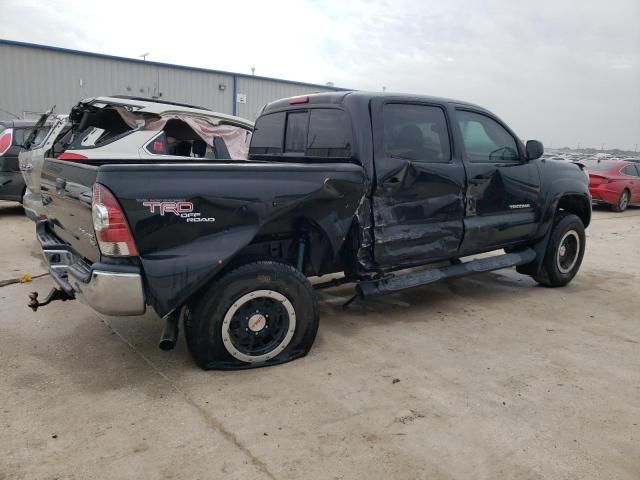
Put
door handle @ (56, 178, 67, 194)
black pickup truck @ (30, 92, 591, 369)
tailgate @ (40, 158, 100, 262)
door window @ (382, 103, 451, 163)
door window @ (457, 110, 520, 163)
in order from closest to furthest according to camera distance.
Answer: black pickup truck @ (30, 92, 591, 369)
tailgate @ (40, 158, 100, 262)
door handle @ (56, 178, 67, 194)
door window @ (382, 103, 451, 163)
door window @ (457, 110, 520, 163)

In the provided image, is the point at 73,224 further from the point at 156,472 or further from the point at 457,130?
the point at 457,130

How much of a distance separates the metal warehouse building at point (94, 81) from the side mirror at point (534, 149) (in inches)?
563

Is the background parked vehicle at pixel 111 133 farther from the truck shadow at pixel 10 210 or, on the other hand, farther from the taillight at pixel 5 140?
the truck shadow at pixel 10 210

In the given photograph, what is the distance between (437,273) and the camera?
4.96 m

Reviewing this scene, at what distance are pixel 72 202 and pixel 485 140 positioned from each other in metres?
3.77

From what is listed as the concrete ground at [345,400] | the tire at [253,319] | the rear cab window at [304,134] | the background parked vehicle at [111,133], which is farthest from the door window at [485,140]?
the background parked vehicle at [111,133]

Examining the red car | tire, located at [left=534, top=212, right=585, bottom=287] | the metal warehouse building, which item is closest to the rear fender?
tire, located at [left=534, top=212, right=585, bottom=287]

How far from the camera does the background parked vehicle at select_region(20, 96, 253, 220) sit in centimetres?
659

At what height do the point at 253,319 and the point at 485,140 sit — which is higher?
the point at 485,140

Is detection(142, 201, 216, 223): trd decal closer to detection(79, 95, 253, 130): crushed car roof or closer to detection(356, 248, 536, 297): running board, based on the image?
detection(356, 248, 536, 297): running board

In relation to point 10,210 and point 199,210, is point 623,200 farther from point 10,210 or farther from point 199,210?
point 10,210

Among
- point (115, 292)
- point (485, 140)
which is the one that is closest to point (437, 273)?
point (485, 140)

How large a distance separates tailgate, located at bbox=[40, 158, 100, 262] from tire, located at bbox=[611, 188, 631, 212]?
1531cm

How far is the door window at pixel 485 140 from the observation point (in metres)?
5.07
